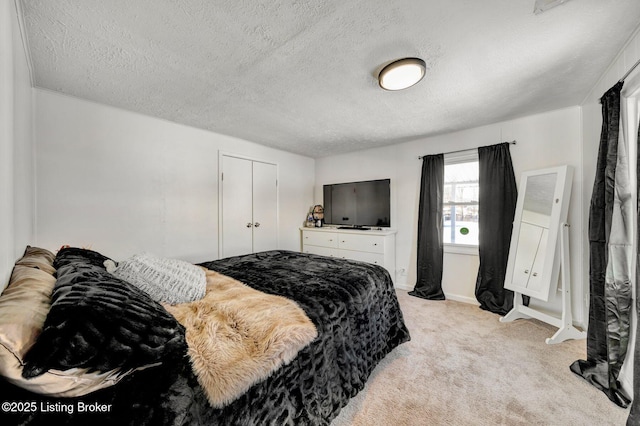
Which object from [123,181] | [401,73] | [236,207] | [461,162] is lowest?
[236,207]

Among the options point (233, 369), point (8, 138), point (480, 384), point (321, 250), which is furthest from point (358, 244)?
point (8, 138)

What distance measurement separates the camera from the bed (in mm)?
665

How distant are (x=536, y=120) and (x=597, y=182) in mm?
1312

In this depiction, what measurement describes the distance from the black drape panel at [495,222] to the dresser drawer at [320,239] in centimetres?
209

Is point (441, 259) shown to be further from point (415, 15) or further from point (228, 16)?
point (228, 16)

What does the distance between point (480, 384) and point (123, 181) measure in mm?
3720

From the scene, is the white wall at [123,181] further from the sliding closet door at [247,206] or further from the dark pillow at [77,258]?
the dark pillow at [77,258]

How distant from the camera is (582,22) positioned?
139cm

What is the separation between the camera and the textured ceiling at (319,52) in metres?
1.31

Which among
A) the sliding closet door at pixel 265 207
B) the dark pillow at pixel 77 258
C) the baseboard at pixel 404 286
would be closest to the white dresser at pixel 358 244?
the baseboard at pixel 404 286

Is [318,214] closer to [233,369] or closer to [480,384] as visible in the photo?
[480,384]

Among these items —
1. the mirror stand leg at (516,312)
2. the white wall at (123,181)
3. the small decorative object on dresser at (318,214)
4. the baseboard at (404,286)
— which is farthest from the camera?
the small decorative object on dresser at (318,214)

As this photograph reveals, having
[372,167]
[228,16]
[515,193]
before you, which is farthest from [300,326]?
[372,167]

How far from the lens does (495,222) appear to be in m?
2.98
